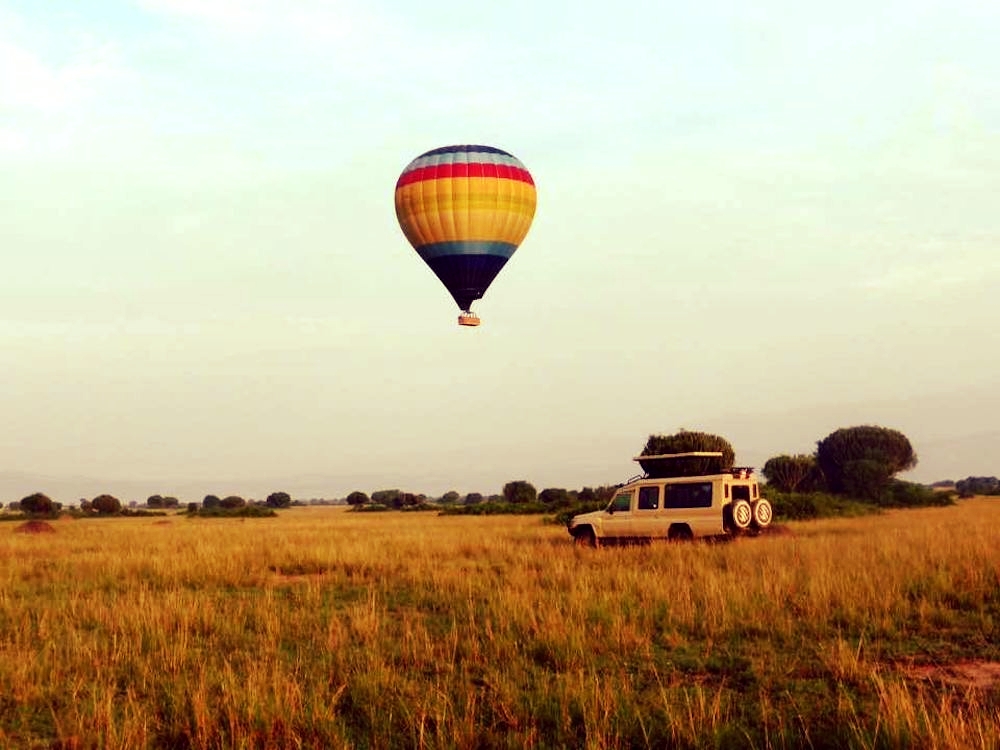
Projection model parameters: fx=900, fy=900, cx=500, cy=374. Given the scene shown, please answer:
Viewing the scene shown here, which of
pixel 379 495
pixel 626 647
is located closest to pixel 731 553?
pixel 626 647

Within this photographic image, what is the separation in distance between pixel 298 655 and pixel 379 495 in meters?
144

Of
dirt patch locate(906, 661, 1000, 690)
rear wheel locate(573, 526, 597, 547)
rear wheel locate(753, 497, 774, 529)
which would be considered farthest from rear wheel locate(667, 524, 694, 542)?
dirt patch locate(906, 661, 1000, 690)

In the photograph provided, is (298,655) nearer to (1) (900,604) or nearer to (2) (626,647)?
(2) (626,647)

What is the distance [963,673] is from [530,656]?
449 centimetres

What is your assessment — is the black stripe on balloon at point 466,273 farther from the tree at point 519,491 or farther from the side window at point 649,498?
the tree at point 519,491

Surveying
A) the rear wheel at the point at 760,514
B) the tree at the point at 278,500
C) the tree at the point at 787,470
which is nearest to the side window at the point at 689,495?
the rear wheel at the point at 760,514

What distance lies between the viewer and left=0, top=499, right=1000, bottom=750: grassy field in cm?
731

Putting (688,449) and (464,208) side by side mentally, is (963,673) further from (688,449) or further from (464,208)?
(688,449)

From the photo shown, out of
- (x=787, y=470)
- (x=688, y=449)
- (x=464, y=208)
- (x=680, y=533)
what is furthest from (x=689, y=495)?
(x=787, y=470)

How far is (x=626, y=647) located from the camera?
10.5m

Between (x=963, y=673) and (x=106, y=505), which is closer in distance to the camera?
(x=963, y=673)

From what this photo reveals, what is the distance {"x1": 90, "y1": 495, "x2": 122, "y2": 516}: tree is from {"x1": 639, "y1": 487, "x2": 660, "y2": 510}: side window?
8045 cm

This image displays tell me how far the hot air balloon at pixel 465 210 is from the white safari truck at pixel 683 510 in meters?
13.9

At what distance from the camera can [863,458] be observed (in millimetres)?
73062
